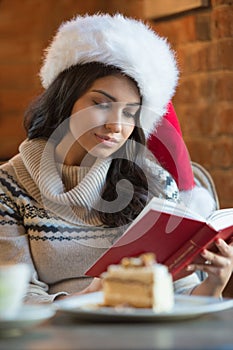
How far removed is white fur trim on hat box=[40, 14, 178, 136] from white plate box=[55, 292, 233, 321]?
2.84ft

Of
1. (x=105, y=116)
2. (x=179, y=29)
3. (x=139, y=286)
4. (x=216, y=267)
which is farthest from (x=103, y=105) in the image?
(x=179, y=29)

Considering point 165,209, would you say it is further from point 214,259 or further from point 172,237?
point 214,259

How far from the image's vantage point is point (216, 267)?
5.67 ft

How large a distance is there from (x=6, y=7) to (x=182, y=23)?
3.91ft

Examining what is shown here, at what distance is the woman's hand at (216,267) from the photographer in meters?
1.68

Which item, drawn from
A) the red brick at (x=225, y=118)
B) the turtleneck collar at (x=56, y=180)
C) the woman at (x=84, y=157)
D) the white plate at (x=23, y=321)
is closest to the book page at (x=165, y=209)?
the white plate at (x=23, y=321)

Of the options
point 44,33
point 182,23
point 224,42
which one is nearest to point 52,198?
point 224,42

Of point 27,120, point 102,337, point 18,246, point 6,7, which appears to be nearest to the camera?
point 102,337

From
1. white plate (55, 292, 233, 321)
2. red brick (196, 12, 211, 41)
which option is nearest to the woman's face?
white plate (55, 292, 233, 321)

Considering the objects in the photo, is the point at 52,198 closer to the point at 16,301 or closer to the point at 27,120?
the point at 27,120

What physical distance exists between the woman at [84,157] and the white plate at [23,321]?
0.66 m

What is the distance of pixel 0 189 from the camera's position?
2.09 meters

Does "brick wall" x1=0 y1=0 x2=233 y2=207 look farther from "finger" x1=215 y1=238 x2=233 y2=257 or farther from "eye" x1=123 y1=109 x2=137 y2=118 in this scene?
"finger" x1=215 y1=238 x2=233 y2=257

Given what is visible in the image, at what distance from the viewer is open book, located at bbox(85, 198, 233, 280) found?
1530mm
